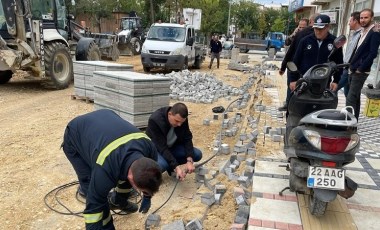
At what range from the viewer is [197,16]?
24.7 m

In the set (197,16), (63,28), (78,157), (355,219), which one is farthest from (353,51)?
(197,16)

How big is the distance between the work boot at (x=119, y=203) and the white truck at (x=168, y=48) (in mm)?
11373

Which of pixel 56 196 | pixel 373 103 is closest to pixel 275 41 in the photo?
pixel 373 103

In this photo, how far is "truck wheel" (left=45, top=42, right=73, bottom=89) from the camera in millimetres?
10109

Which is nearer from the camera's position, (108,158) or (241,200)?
(108,158)

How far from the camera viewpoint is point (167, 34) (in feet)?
51.8

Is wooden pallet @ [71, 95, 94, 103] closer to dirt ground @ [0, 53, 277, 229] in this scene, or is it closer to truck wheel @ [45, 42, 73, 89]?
dirt ground @ [0, 53, 277, 229]

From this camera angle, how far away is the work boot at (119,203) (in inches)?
138

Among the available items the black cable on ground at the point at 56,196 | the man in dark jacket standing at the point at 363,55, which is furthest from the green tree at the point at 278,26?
the black cable on ground at the point at 56,196

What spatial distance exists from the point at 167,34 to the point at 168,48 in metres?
1.26

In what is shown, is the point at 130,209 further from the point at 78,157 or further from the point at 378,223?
the point at 378,223

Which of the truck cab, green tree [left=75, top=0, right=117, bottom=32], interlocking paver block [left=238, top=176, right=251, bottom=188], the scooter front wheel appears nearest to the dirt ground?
interlocking paver block [left=238, top=176, right=251, bottom=188]

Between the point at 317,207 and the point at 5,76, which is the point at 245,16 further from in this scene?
the point at 317,207

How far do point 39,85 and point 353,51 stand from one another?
968 centimetres
